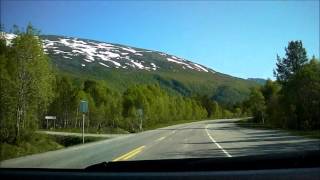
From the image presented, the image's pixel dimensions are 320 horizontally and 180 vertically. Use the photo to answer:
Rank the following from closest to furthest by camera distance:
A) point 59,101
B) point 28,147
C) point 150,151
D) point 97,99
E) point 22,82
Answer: point 150,151
point 28,147
point 22,82
point 59,101
point 97,99

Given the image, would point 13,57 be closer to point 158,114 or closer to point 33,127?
point 33,127

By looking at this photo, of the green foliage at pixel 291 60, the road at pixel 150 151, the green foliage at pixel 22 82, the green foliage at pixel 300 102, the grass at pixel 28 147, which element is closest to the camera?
the road at pixel 150 151

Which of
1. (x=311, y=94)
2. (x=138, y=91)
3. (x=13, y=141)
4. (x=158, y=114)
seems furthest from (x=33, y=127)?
(x=158, y=114)

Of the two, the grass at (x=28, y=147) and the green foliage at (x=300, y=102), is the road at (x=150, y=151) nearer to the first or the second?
the grass at (x=28, y=147)

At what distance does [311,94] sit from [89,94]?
3650cm

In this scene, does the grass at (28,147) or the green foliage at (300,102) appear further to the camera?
the green foliage at (300,102)

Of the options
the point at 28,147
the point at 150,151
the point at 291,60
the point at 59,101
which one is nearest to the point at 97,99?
the point at 59,101

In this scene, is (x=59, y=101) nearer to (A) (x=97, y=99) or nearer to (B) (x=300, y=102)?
(A) (x=97, y=99)

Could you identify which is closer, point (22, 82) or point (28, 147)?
point (28, 147)

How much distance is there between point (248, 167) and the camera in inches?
151

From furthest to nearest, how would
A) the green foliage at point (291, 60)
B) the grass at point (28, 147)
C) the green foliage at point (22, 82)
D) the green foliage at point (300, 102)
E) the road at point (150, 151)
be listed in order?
the green foliage at point (291, 60) < the green foliage at point (300, 102) < the green foliage at point (22, 82) < the grass at point (28, 147) < the road at point (150, 151)

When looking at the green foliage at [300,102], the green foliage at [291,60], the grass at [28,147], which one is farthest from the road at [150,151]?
the green foliage at [291,60]

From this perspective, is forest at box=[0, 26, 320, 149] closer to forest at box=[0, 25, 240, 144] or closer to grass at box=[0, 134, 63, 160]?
forest at box=[0, 25, 240, 144]

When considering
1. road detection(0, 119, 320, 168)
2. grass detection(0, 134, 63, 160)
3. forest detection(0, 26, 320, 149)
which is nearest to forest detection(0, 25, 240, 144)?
forest detection(0, 26, 320, 149)
